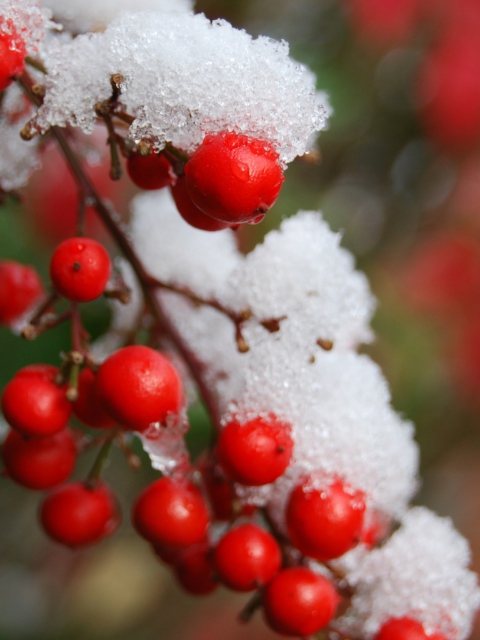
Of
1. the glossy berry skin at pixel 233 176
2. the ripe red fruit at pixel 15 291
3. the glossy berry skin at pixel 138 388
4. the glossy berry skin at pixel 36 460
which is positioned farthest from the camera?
the ripe red fruit at pixel 15 291

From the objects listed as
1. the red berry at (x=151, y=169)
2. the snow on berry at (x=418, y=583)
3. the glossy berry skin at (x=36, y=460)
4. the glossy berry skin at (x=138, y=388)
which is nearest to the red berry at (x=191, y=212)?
the red berry at (x=151, y=169)

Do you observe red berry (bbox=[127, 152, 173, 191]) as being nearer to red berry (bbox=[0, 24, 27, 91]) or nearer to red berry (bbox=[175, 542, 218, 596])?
red berry (bbox=[0, 24, 27, 91])

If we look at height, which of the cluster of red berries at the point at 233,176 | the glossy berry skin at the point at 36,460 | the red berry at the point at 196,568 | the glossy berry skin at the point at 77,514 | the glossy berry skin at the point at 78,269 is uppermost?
the cluster of red berries at the point at 233,176

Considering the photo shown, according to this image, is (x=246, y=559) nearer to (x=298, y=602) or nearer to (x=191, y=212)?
(x=298, y=602)

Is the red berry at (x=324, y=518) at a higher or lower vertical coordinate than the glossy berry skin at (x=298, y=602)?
higher

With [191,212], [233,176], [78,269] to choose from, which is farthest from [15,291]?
[233,176]

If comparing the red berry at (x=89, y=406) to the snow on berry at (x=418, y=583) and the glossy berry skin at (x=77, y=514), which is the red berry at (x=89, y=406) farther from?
the snow on berry at (x=418, y=583)

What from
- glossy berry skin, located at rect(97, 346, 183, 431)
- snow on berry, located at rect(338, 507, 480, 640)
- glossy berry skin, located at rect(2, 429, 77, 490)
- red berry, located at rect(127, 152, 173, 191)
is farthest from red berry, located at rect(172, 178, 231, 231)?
snow on berry, located at rect(338, 507, 480, 640)
